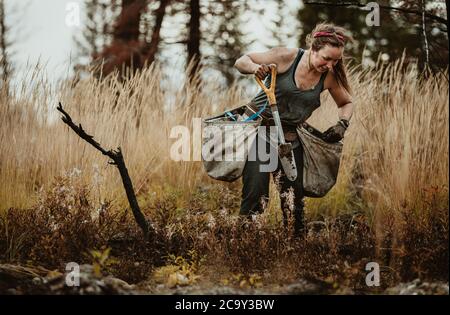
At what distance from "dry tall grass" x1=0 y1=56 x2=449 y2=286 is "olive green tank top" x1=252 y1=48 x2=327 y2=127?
2.01 feet

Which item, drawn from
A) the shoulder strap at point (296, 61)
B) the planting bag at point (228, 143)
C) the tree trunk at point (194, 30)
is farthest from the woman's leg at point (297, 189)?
the tree trunk at point (194, 30)

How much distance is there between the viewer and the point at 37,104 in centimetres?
405

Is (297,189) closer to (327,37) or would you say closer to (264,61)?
(264,61)

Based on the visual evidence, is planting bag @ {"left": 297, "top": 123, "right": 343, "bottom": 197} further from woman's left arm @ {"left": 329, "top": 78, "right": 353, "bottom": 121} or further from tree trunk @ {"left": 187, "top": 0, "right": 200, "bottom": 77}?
tree trunk @ {"left": 187, "top": 0, "right": 200, "bottom": 77}

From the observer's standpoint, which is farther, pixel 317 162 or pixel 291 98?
pixel 317 162

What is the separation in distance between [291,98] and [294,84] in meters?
0.09

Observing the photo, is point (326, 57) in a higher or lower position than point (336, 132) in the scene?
higher

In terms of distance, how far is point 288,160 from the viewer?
3258 millimetres

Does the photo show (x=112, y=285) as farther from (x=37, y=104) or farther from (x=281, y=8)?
(x=281, y=8)

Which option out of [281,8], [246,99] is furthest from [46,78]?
[281,8]

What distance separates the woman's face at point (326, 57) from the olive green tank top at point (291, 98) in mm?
134

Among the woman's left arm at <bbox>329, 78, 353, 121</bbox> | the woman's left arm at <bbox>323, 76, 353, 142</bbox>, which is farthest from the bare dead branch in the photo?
the woman's left arm at <bbox>329, 78, 353, 121</bbox>

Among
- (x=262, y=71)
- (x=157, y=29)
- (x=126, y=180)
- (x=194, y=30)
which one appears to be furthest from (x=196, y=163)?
(x=157, y=29)

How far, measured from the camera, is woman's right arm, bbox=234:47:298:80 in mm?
3053
